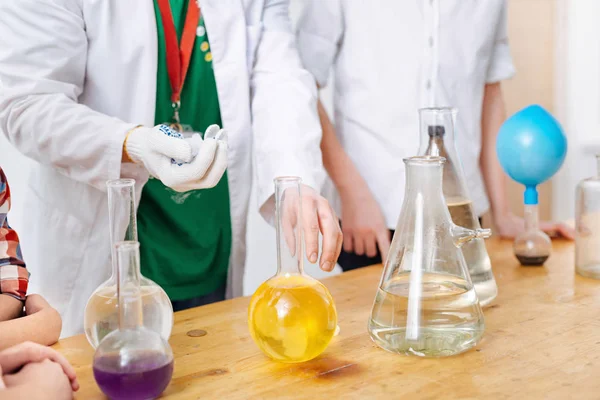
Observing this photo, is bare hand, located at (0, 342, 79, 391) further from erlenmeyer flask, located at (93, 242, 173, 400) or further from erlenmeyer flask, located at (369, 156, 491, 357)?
erlenmeyer flask, located at (369, 156, 491, 357)

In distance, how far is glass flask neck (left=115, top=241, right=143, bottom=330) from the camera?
0.66 m

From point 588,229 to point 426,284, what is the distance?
1.61 feet

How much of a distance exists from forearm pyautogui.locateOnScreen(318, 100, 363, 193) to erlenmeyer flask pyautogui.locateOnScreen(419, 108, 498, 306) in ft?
1.46

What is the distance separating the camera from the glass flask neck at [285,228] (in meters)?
0.78

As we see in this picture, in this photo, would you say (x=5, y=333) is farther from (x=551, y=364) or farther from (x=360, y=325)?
(x=551, y=364)

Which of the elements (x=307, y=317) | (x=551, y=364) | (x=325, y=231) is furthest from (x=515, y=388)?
(x=325, y=231)

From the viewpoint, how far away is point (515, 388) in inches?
28.1

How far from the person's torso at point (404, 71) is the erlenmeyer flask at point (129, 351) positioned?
92 centimetres

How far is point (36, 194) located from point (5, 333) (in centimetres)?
57

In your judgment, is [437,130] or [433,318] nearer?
[433,318]

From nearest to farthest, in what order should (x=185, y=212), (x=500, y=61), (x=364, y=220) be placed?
(x=185, y=212), (x=364, y=220), (x=500, y=61)

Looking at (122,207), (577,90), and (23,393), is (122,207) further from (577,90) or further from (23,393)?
(577,90)

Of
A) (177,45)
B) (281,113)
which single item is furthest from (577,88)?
(177,45)

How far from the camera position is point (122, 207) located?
0.74 metres
